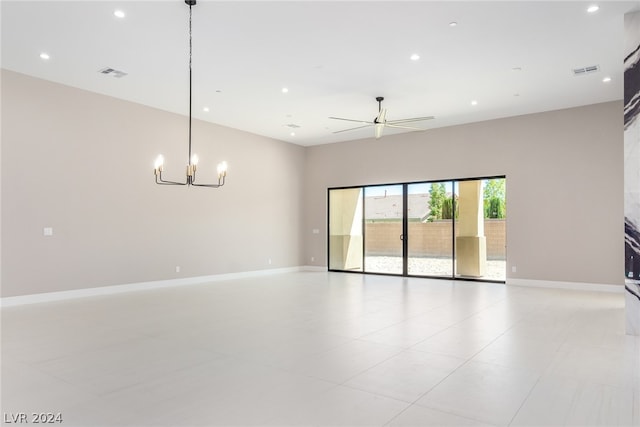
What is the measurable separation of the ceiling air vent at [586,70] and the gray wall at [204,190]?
2.12 meters

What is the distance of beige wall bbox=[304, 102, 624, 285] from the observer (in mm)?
8086

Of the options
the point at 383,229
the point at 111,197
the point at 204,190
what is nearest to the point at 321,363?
the point at 111,197

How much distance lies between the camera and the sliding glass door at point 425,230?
985 cm

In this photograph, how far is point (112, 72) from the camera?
21.7ft

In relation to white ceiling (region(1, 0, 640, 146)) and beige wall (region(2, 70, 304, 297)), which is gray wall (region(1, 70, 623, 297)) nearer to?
beige wall (region(2, 70, 304, 297))

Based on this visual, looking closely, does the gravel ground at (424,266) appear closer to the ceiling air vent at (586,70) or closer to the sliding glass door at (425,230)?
the sliding glass door at (425,230)

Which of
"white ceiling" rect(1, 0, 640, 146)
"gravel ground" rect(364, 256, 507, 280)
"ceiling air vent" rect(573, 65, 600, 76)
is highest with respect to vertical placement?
"ceiling air vent" rect(573, 65, 600, 76)

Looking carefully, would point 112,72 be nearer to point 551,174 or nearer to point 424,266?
point 424,266

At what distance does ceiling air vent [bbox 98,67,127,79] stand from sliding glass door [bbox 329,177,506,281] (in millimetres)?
6829

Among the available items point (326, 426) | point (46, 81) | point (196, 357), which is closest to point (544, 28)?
point (326, 426)

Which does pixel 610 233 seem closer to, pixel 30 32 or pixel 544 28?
pixel 544 28

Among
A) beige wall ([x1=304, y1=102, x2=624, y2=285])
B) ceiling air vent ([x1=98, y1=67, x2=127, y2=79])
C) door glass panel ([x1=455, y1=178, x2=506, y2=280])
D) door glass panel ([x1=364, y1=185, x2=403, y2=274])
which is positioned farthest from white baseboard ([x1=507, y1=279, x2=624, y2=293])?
ceiling air vent ([x1=98, y1=67, x2=127, y2=79])

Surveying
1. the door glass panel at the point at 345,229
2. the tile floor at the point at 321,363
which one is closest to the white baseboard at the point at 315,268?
the door glass panel at the point at 345,229

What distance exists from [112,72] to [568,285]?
9636 mm
